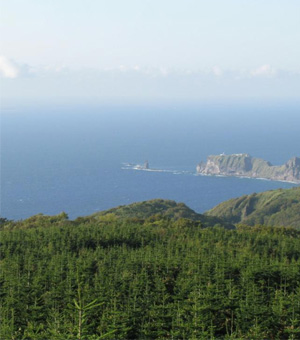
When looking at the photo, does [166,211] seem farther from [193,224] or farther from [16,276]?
[16,276]

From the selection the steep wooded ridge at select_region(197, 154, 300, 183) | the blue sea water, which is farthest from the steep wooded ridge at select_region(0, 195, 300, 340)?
the steep wooded ridge at select_region(197, 154, 300, 183)

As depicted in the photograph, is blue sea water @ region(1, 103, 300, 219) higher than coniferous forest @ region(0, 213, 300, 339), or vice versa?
coniferous forest @ region(0, 213, 300, 339)

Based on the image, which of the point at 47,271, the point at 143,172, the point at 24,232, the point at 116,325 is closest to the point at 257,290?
the point at 116,325

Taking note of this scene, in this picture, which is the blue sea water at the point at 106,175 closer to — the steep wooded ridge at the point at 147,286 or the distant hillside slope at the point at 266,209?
the distant hillside slope at the point at 266,209

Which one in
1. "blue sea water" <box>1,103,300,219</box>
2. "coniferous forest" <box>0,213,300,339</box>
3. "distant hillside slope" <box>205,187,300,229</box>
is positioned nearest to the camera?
"coniferous forest" <box>0,213,300,339</box>

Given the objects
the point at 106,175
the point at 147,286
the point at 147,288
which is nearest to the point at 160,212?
the point at 147,288

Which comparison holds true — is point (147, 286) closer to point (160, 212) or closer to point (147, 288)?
point (147, 288)

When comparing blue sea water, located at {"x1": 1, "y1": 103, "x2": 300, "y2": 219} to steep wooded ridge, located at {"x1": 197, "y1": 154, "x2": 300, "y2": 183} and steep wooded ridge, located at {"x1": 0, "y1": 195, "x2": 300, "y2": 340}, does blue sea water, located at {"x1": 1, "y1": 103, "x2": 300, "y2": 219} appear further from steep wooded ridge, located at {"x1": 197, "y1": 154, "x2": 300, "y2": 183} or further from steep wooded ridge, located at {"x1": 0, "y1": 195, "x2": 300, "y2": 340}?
steep wooded ridge, located at {"x1": 0, "y1": 195, "x2": 300, "y2": 340}
